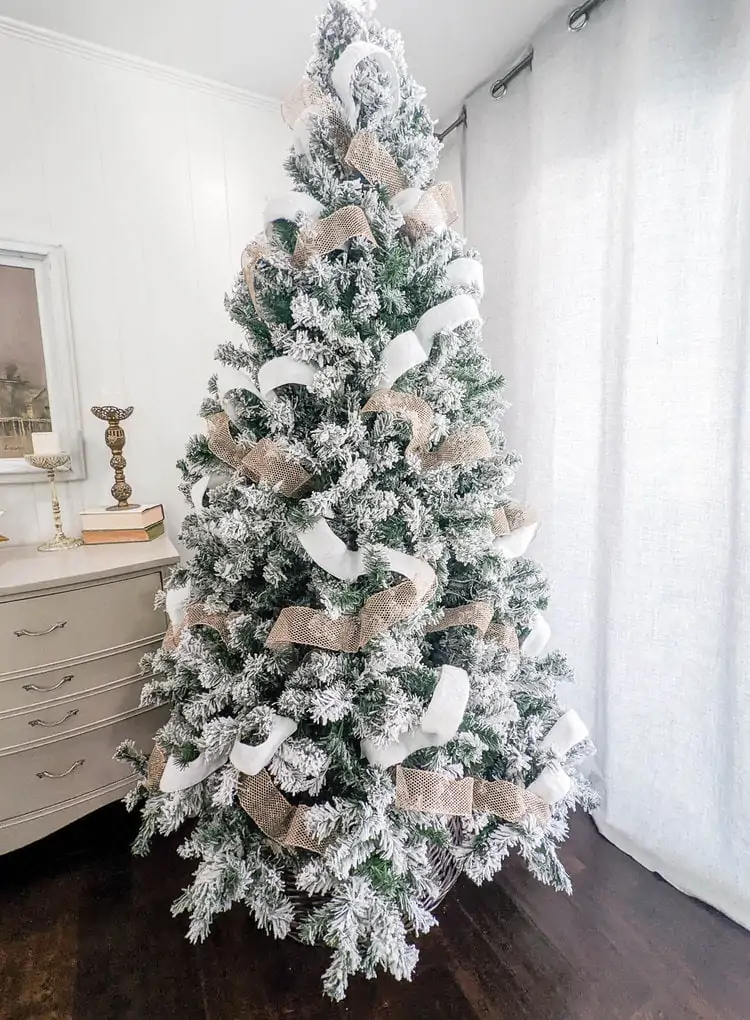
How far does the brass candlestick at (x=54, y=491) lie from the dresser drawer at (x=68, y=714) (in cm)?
42

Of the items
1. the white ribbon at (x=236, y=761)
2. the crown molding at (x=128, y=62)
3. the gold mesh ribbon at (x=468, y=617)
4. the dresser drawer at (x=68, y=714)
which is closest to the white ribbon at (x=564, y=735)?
the gold mesh ribbon at (x=468, y=617)

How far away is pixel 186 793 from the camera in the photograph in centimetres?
86

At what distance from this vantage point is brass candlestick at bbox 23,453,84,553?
4.44 feet

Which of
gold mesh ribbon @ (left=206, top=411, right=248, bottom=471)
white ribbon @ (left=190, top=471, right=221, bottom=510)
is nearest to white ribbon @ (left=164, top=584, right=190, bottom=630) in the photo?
Result: white ribbon @ (left=190, top=471, right=221, bottom=510)

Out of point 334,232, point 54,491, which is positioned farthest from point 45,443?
point 334,232

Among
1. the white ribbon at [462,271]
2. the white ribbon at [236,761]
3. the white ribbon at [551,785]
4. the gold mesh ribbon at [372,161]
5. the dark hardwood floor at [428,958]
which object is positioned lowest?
the dark hardwood floor at [428,958]

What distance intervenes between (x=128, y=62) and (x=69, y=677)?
1710mm

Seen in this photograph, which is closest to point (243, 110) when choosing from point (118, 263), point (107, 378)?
point (118, 263)

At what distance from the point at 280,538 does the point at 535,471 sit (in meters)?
0.89

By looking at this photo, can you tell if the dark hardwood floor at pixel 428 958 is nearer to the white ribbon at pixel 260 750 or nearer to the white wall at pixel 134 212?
the white ribbon at pixel 260 750

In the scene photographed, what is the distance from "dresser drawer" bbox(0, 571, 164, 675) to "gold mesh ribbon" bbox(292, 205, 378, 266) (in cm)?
90

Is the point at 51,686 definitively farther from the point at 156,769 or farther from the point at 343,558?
the point at 343,558

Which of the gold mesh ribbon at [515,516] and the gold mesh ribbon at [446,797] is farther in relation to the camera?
the gold mesh ribbon at [515,516]

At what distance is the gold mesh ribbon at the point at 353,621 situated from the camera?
0.74 m
